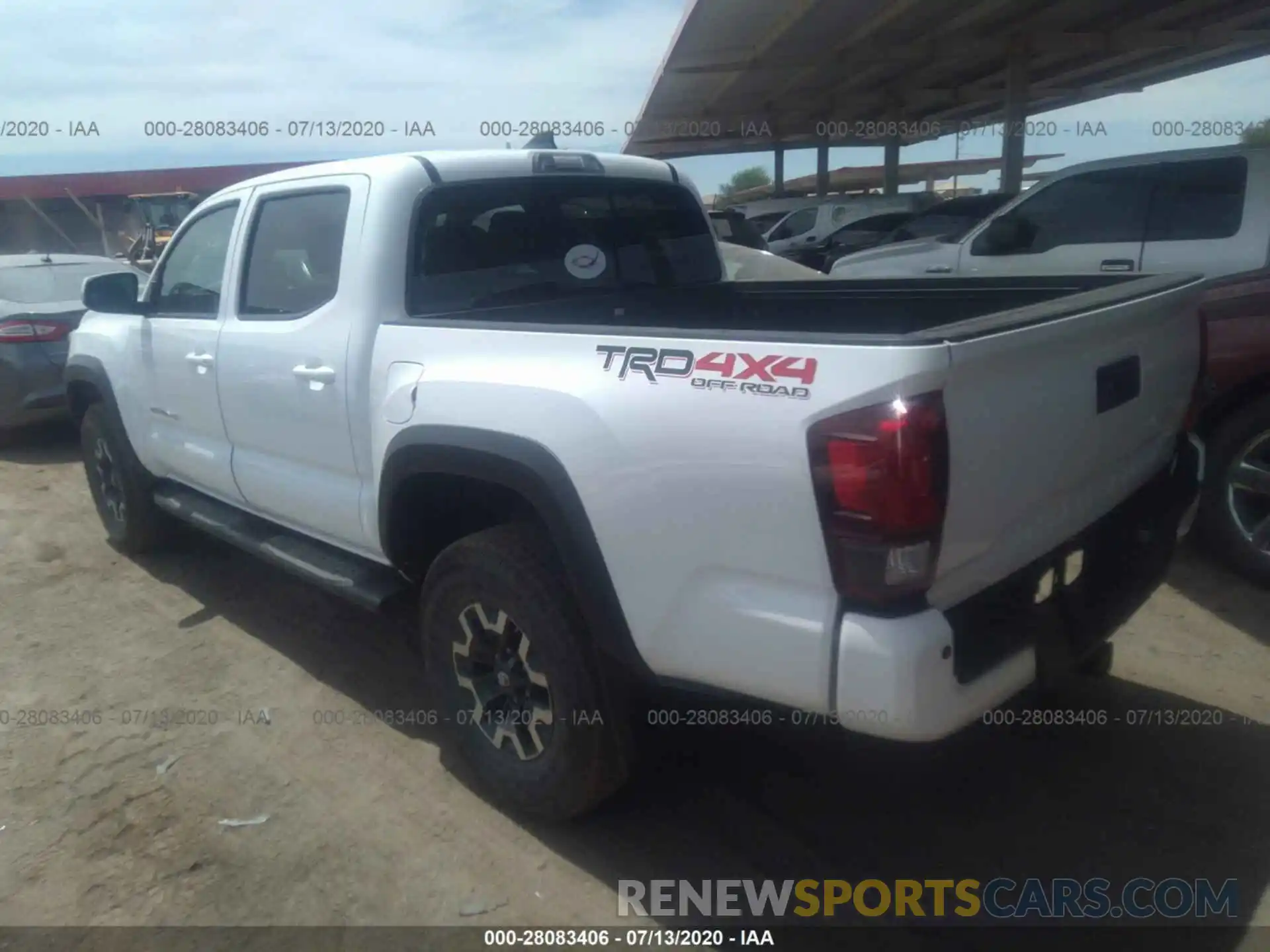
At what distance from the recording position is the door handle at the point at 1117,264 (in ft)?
20.8

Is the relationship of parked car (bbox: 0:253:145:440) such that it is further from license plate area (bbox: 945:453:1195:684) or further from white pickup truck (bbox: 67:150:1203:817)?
license plate area (bbox: 945:453:1195:684)

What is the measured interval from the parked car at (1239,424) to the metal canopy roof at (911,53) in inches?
366

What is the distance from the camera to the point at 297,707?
3.98 m

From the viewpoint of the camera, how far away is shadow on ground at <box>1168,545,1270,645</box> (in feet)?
13.9

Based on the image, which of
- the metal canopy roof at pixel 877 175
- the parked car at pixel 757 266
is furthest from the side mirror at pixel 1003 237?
the metal canopy roof at pixel 877 175

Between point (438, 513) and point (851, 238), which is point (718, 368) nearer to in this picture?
point (438, 513)

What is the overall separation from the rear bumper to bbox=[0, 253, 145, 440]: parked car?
295 inches

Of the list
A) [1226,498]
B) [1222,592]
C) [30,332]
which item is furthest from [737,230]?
[1222,592]

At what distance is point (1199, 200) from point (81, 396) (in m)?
6.72

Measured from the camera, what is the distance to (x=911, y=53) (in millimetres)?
15656

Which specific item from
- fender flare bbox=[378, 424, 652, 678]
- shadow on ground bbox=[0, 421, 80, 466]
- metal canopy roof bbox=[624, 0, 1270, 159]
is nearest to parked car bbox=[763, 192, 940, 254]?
metal canopy roof bbox=[624, 0, 1270, 159]

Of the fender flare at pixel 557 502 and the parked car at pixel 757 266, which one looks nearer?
the fender flare at pixel 557 502

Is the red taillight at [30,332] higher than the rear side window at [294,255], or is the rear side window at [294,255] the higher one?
the rear side window at [294,255]

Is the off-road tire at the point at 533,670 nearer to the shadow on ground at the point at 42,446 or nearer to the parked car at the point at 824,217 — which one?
the shadow on ground at the point at 42,446
